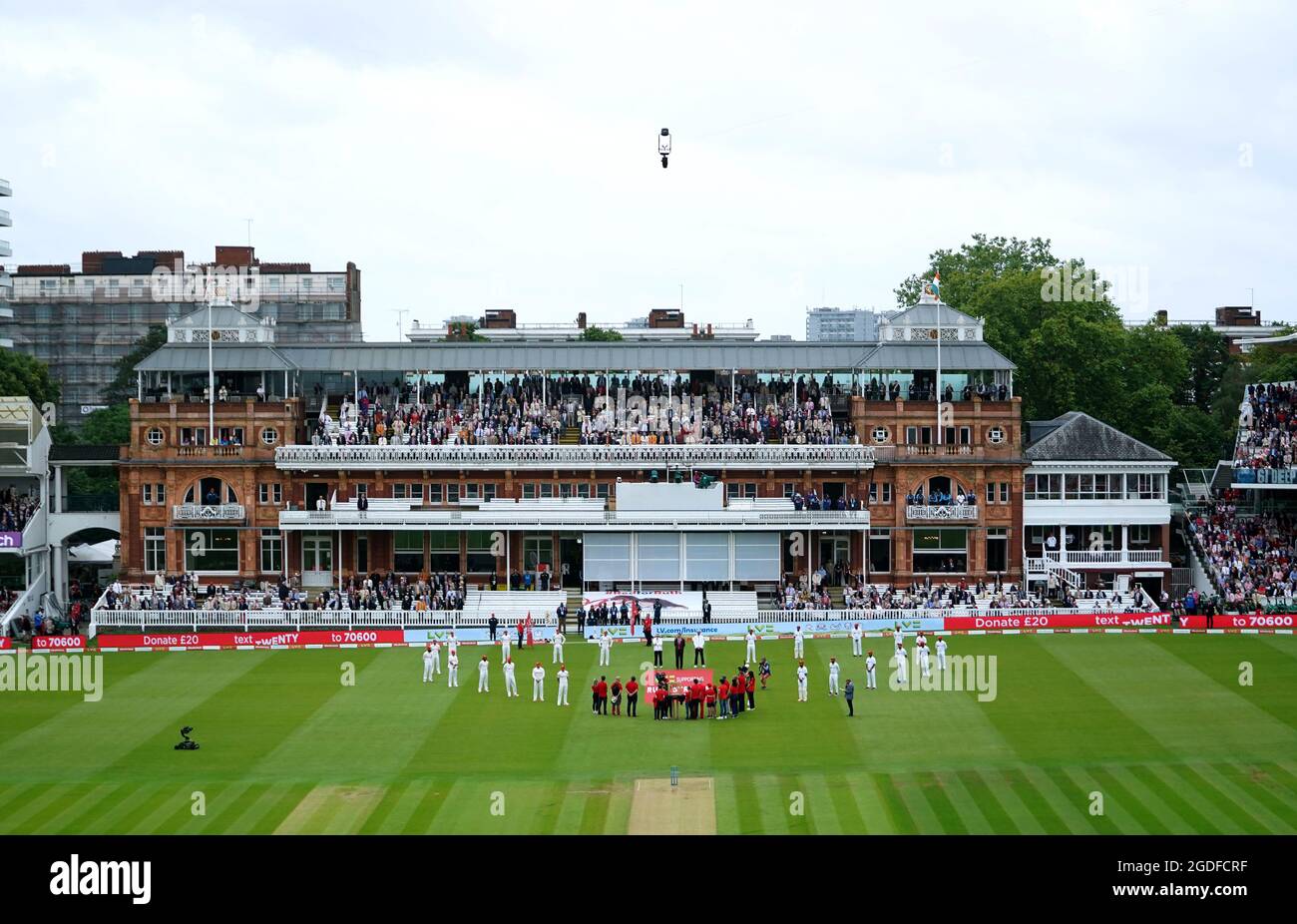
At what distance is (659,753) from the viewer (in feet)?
128

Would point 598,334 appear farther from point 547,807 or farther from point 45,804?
point 547,807

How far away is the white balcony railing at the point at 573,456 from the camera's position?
218 ft

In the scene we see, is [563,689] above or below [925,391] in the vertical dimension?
below

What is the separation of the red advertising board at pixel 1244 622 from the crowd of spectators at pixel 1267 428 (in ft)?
37.1

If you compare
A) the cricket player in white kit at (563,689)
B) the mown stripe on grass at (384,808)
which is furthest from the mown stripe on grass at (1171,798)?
the cricket player in white kit at (563,689)

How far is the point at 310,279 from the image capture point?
5207 inches

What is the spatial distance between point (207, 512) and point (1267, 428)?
43.2 metres

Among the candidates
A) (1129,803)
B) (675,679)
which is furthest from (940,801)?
(675,679)

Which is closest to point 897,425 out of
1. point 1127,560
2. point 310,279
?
point 1127,560

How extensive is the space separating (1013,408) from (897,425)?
4.61 metres

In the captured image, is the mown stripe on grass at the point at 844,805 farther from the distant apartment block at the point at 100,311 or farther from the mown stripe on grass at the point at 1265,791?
the distant apartment block at the point at 100,311

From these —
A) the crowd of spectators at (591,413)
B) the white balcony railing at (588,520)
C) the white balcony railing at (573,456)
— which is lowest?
the white balcony railing at (588,520)
